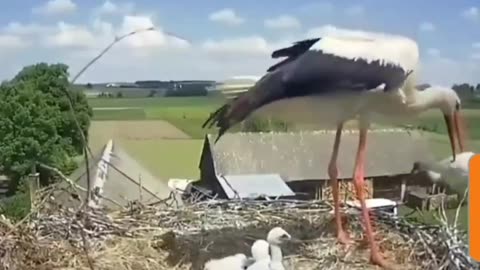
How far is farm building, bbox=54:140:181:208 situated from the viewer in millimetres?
1032

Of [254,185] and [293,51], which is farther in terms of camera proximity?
[254,185]

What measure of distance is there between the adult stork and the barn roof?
0.05 meters

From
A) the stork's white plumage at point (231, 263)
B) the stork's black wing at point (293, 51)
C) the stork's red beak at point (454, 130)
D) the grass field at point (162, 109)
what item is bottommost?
the stork's white plumage at point (231, 263)

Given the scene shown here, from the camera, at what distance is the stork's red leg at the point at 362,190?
1017mm

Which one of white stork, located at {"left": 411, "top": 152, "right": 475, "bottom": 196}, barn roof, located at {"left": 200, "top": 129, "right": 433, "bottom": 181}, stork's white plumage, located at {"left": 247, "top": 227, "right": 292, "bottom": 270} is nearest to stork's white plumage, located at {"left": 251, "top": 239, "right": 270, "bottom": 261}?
stork's white plumage, located at {"left": 247, "top": 227, "right": 292, "bottom": 270}

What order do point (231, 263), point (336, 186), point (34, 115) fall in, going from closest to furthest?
point (34, 115) < point (231, 263) < point (336, 186)

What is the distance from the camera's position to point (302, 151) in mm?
1045

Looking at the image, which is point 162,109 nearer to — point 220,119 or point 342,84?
point 220,119

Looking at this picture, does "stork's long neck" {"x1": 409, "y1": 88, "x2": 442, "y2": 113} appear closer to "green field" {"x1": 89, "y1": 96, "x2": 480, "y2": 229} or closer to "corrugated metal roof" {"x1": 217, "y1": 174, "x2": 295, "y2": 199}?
"green field" {"x1": 89, "y1": 96, "x2": 480, "y2": 229}

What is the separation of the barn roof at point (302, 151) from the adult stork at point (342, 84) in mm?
54

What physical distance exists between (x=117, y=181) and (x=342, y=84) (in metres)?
0.38

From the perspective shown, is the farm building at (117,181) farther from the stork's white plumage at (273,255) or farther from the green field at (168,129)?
the stork's white plumage at (273,255)

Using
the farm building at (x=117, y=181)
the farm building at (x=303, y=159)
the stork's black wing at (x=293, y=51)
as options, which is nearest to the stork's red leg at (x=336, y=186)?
the farm building at (x=303, y=159)

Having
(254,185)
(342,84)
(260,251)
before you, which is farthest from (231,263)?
(342,84)
